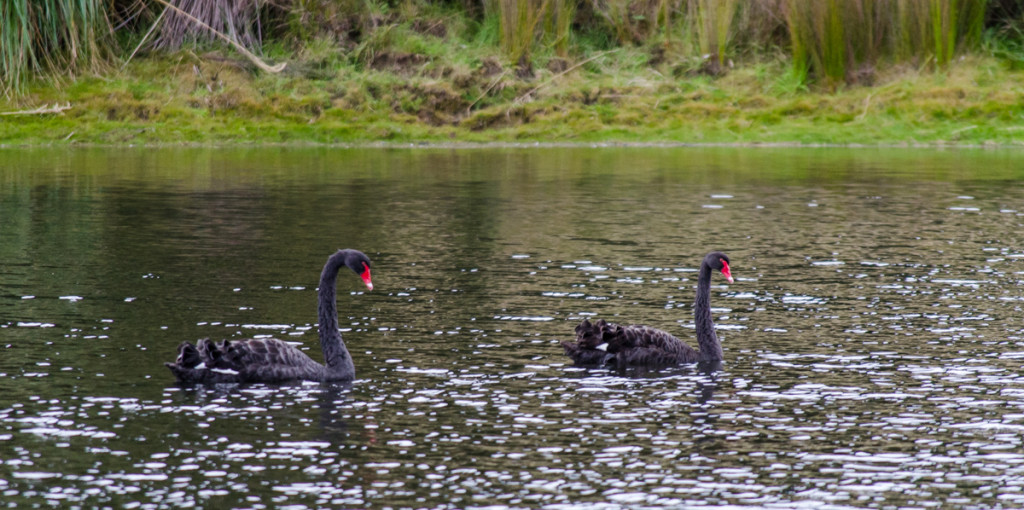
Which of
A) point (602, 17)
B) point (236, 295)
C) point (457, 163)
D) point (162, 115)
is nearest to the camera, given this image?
point (236, 295)

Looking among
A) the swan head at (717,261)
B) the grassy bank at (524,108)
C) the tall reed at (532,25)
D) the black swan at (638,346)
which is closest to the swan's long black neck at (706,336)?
the black swan at (638,346)

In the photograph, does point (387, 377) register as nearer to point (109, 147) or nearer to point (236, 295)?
point (236, 295)

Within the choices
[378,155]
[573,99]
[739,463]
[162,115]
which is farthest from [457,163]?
[739,463]

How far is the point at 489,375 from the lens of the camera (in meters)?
11.9

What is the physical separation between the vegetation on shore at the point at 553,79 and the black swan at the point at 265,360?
26.1m

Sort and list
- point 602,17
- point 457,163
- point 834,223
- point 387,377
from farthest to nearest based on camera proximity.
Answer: point 602,17 → point 457,163 → point 834,223 → point 387,377

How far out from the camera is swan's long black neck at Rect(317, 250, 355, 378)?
11758mm

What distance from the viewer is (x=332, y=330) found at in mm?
11922

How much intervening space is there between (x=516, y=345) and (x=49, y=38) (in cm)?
2999

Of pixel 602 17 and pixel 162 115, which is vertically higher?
pixel 602 17

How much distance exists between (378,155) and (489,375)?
24.3 meters

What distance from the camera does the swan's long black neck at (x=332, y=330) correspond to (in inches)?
463

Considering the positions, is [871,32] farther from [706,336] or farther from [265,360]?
[265,360]

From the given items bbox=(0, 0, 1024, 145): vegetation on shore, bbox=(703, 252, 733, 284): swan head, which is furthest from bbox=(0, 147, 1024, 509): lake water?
bbox=(0, 0, 1024, 145): vegetation on shore
